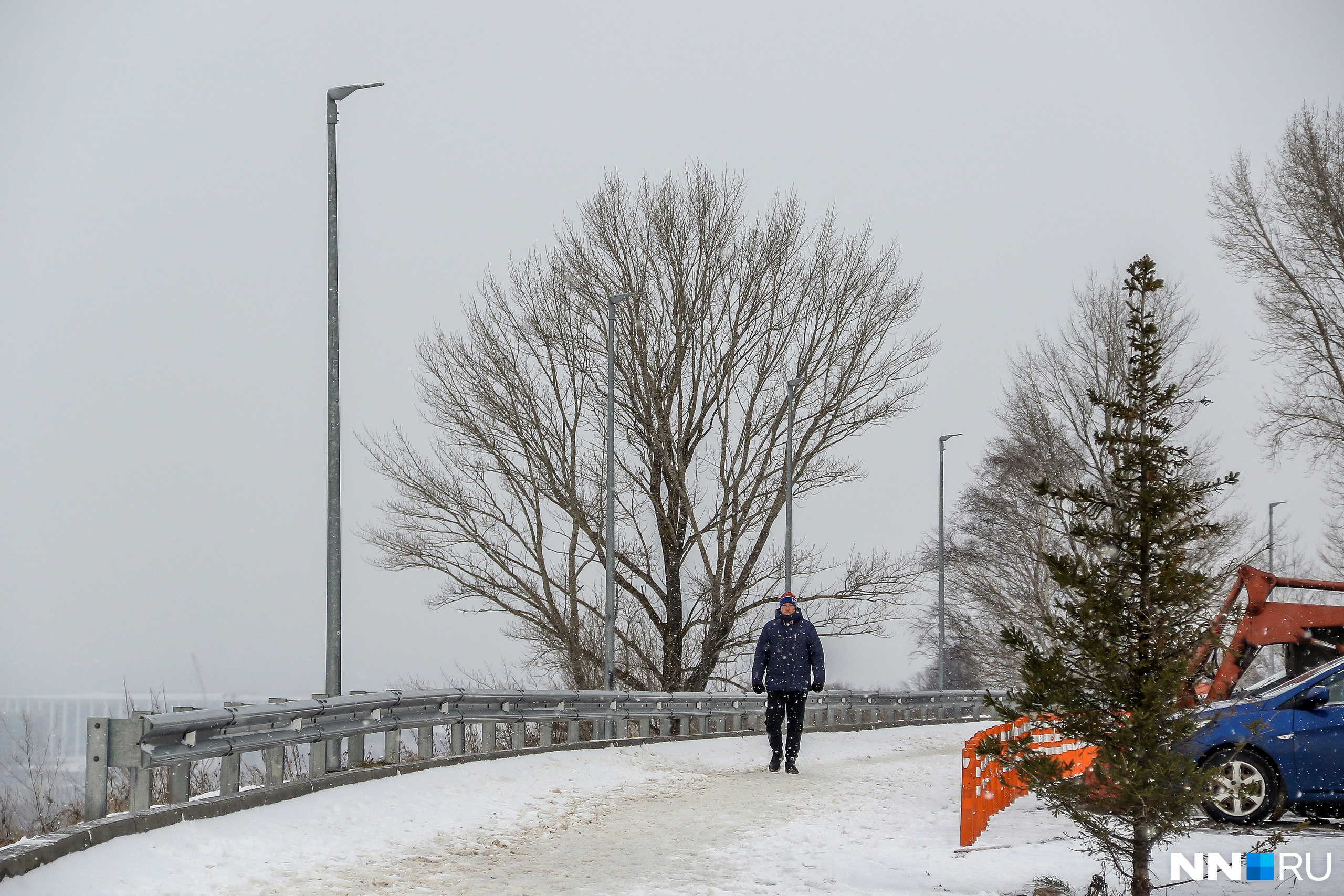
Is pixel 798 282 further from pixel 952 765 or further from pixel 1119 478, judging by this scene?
pixel 1119 478

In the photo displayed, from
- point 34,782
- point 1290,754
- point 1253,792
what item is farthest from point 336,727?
point 1290,754

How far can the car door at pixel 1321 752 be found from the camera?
10656 mm

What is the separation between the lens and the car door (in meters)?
10.7

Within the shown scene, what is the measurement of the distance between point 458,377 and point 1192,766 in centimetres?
2303

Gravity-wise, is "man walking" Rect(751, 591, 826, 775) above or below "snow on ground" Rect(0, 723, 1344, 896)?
above

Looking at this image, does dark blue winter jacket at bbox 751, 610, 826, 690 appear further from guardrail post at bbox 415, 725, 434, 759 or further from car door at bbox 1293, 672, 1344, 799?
car door at bbox 1293, 672, 1344, 799

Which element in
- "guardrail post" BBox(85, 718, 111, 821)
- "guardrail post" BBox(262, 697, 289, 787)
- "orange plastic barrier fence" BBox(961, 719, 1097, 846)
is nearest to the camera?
"guardrail post" BBox(85, 718, 111, 821)

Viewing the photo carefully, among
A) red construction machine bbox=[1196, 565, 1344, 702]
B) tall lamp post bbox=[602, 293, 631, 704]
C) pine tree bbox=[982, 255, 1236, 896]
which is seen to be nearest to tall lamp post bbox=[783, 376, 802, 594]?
tall lamp post bbox=[602, 293, 631, 704]

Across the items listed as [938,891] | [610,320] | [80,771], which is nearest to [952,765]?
[610,320]

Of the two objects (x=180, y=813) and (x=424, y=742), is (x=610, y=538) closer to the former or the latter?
(x=424, y=742)

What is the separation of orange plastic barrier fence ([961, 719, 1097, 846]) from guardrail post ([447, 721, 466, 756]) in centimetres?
507

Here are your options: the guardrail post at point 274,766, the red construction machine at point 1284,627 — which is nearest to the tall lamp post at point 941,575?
the red construction machine at point 1284,627

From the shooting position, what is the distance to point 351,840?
8.79 metres

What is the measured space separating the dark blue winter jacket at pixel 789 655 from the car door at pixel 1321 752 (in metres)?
5.71
